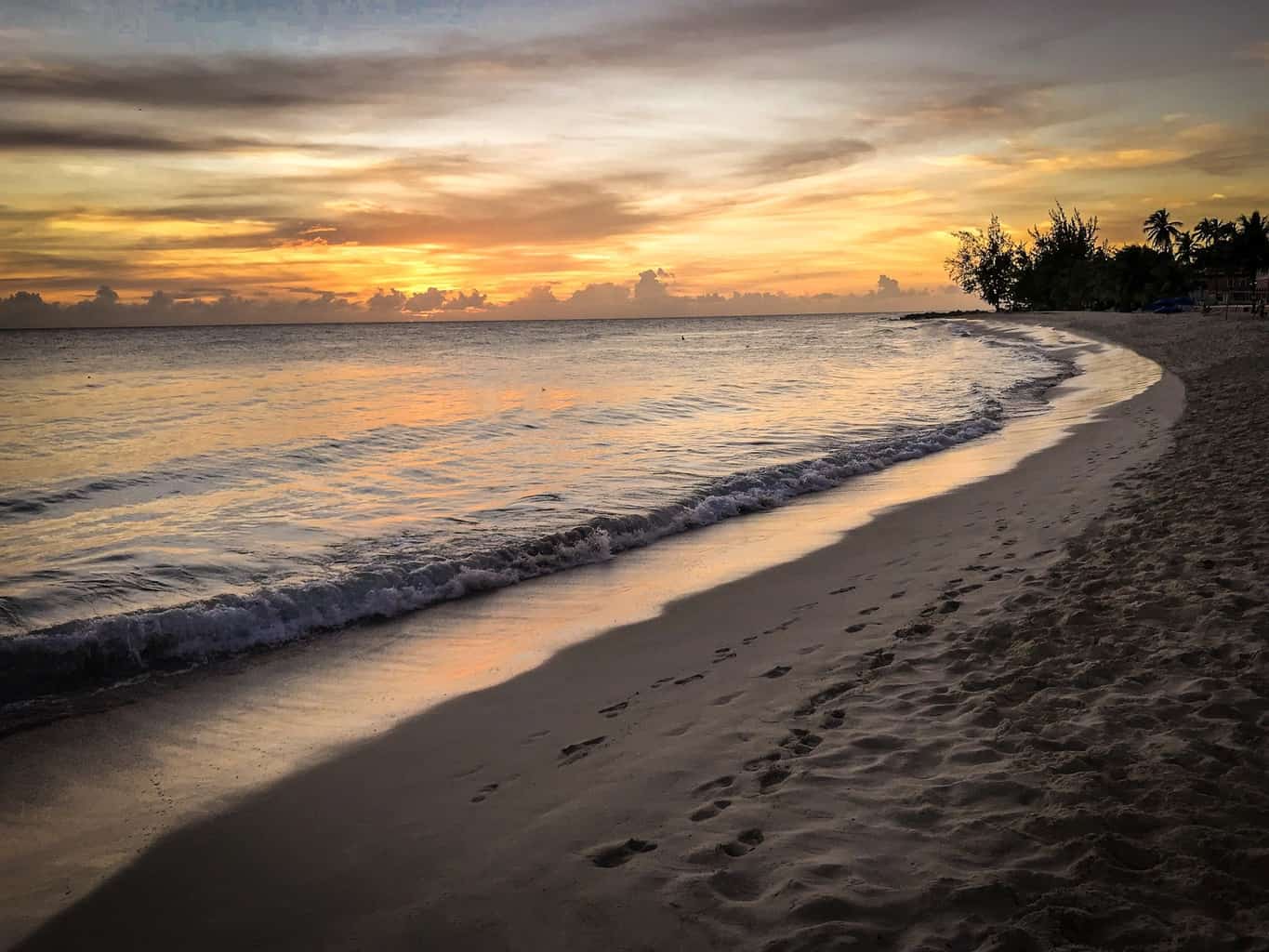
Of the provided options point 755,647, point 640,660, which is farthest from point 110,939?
point 755,647

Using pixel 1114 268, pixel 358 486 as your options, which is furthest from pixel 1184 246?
pixel 358 486

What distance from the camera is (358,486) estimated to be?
46.1ft

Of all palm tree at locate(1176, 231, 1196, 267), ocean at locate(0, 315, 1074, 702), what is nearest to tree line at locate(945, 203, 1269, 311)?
palm tree at locate(1176, 231, 1196, 267)

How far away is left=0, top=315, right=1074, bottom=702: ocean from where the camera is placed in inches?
310

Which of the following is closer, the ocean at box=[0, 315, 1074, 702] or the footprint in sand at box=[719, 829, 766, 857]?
the footprint in sand at box=[719, 829, 766, 857]

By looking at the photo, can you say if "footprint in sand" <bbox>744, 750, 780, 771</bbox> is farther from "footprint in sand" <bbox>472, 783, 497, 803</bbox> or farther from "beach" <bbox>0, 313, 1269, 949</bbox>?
"footprint in sand" <bbox>472, 783, 497, 803</bbox>

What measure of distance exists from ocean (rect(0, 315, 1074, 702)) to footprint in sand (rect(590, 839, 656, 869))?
4.90 m

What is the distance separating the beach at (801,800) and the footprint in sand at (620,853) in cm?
1

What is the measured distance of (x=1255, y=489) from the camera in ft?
28.4

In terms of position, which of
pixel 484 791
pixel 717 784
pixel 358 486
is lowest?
pixel 484 791

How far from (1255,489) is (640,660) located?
7097 millimetres

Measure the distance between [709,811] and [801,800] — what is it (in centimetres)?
44

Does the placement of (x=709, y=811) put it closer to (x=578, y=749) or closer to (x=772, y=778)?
(x=772, y=778)

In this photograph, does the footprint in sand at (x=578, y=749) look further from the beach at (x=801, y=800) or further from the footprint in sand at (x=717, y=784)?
the footprint in sand at (x=717, y=784)
